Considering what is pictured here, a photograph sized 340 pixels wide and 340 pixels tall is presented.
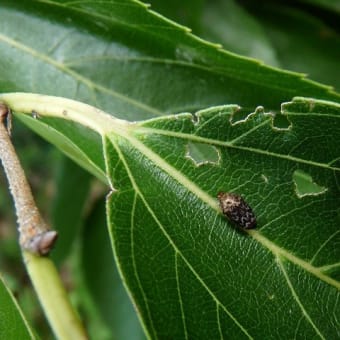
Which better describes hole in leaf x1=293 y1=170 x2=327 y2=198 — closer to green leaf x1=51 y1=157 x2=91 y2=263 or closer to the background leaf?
the background leaf

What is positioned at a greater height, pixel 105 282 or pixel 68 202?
pixel 68 202

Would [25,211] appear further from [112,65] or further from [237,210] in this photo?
[112,65]

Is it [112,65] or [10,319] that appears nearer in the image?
[10,319]

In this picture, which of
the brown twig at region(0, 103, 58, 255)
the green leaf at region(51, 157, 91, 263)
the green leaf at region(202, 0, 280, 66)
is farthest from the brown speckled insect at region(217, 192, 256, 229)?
the green leaf at region(51, 157, 91, 263)

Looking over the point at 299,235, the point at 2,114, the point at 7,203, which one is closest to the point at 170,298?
the point at 299,235

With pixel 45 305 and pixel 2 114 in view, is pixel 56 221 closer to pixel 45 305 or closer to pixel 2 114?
pixel 2 114

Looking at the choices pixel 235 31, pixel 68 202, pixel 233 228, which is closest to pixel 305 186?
pixel 233 228
